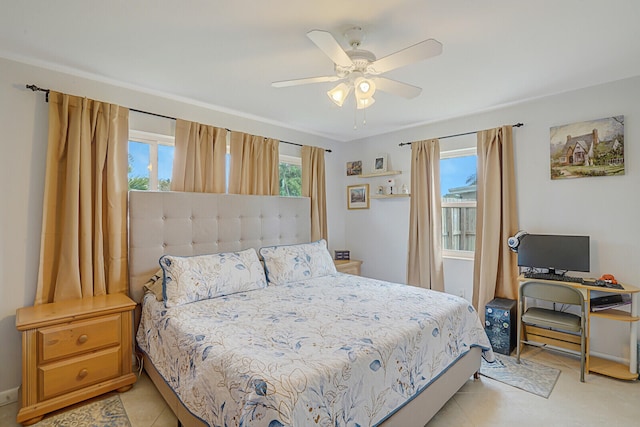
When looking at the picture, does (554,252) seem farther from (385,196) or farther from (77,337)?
(77,337)

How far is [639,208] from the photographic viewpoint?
2.62 m

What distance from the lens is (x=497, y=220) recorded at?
3281 mm

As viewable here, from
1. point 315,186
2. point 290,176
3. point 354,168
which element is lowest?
point 315,186

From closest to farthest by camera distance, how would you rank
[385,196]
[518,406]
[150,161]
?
1. [518,406]
2. [150,161]
3. [385,196]

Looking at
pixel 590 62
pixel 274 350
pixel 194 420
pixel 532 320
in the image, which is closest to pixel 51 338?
pixel 194 420

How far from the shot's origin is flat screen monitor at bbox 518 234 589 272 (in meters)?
2.75

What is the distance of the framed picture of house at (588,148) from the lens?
8.87ft

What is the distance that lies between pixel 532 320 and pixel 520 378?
50cm

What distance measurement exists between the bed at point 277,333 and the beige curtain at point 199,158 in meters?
0.15

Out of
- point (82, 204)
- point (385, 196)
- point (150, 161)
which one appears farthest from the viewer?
point (385, 196)

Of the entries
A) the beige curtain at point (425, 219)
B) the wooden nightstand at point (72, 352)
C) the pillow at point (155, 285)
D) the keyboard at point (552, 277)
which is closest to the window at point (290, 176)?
the beige curtain at point (425, 219)

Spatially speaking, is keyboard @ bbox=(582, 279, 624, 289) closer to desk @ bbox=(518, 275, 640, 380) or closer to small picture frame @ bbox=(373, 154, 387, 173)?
desk @ bbox=(518, 275, 640, 380)

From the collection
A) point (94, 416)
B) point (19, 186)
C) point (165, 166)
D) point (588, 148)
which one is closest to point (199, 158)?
point (165, 166)

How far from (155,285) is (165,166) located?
118 centimetres
